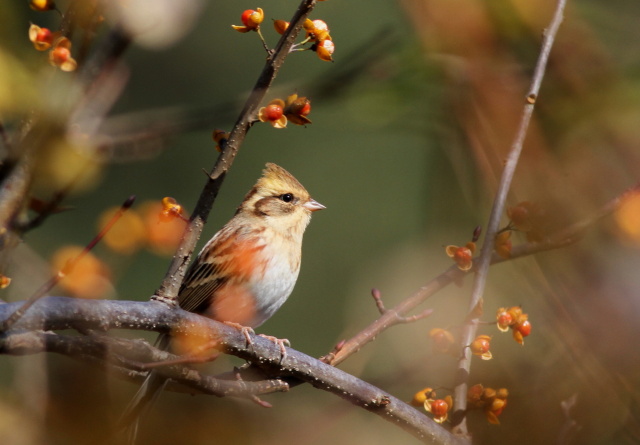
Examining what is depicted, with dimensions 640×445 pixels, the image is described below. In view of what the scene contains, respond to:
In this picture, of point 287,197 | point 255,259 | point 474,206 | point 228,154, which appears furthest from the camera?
point 287,197

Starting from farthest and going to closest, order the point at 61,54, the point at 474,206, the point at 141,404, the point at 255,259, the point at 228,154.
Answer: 1. the point at 255,259
2. the point at 474,206
3. the point at 141,404
4. the point at 228,154
5. the point at 61,54

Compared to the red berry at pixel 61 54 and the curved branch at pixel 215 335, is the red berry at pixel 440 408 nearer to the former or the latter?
the curved branch at pixel 215 335

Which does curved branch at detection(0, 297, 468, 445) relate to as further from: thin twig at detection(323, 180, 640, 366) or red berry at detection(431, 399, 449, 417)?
thin twig at detection(323, 180, 640, 366)

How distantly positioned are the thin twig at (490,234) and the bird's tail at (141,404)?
585 millimetres

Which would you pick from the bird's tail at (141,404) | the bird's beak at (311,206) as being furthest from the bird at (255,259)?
the bird's tail at (141,404)

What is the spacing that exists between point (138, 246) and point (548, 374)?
3.60 feet

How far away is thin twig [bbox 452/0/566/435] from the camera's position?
1.53 meters

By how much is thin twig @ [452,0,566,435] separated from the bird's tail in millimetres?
585

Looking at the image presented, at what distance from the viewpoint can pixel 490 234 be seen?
163cm

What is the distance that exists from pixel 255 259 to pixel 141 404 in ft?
3.19

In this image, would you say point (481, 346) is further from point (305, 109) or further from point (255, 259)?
point (255, 259)

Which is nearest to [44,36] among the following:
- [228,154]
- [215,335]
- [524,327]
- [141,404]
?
[228,154]

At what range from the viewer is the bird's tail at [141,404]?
4.68 ft

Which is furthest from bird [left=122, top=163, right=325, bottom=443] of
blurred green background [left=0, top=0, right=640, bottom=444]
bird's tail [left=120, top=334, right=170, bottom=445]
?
bird's tail [left=120, top=334, right=170, bottom=445]
